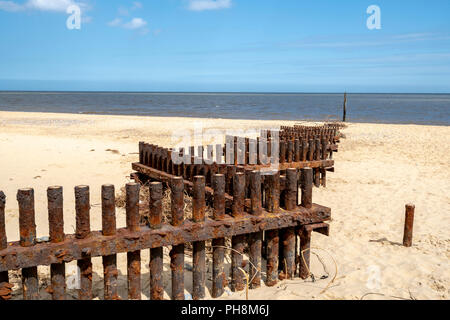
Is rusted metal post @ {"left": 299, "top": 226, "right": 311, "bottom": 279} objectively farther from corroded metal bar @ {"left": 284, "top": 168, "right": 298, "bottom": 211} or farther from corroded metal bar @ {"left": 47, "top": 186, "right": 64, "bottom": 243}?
corroded metal bar @ {"left": 47, "top": 186, "right": 64, "bottom": 243}

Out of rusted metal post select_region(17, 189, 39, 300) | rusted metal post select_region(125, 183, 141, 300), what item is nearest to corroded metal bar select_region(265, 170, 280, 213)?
rusted metal post select_region(125, 183, 141, 300)

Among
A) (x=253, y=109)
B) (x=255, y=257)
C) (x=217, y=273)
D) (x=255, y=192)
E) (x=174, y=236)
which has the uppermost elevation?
(x=253, y=109)

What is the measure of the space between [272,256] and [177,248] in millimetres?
1081

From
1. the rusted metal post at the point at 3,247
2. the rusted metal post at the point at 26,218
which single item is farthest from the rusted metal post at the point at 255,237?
the rusted metal post at the point at 3,247

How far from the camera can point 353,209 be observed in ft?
24.5

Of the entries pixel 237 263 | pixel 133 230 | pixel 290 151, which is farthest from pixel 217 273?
pixel 290 151

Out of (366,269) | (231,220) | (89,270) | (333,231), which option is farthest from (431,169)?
(89,270)

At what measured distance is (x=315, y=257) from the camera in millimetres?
5086

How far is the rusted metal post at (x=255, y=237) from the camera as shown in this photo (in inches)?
155

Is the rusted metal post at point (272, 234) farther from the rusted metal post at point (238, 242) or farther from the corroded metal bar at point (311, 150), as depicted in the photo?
the corroded metal bar at point (311, 150)

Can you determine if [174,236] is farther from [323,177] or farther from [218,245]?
[323,177]

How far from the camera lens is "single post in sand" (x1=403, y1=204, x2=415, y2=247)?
5.46 metres
